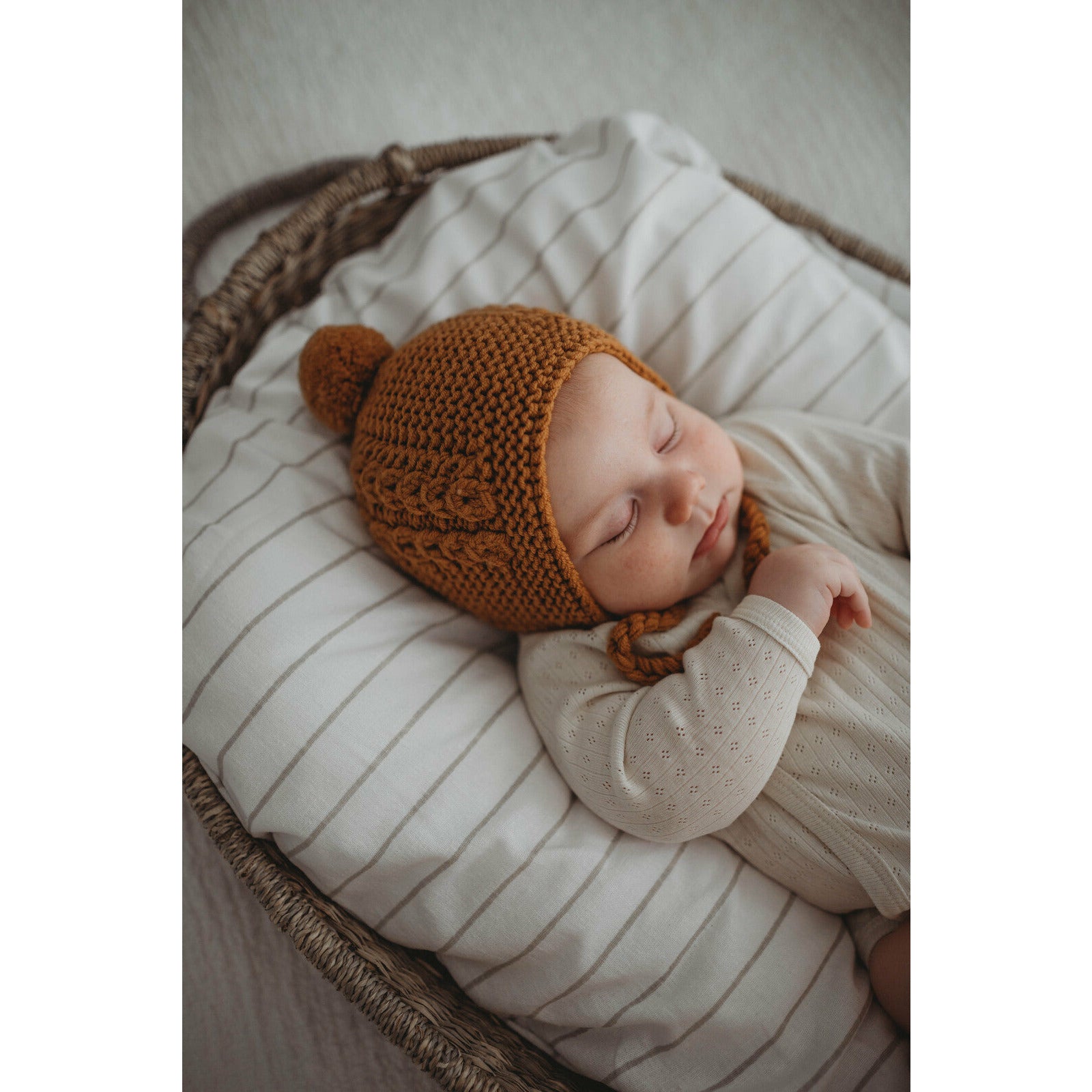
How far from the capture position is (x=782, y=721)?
83 cm

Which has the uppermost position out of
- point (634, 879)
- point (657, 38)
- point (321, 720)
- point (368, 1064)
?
point (657, 38)

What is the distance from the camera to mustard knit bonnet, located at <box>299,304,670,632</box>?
85 cm

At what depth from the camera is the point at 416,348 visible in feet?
3.15

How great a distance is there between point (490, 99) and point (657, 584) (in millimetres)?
1175

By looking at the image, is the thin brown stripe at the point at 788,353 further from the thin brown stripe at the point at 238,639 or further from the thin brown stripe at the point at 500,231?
the thin brown stripe at the point at 238,639

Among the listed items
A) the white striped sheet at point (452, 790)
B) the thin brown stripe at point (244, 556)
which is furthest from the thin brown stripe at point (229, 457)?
the white striped sheet at point (452, 790)

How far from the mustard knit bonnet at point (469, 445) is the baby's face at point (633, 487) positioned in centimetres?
3

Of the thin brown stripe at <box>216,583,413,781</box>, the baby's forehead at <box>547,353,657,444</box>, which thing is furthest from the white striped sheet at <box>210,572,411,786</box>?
the baby's forehead at <box>547,353,657,444</box>

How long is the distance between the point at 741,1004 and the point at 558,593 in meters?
0.47

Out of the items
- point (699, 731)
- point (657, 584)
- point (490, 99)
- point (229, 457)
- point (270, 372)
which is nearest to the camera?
point (699, 731)

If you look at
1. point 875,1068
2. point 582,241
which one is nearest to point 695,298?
point 582,241

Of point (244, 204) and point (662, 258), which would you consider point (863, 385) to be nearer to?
point (662, 258)

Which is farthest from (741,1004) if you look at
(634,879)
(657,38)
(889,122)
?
(657,38)
